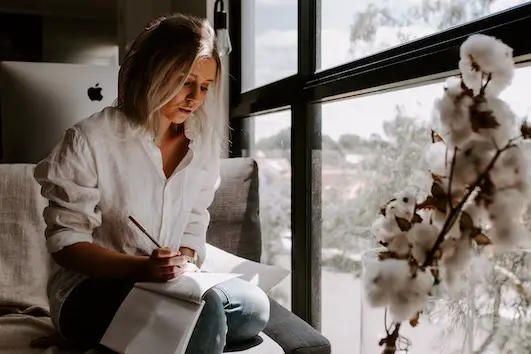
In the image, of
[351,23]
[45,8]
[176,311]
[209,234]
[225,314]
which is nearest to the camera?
[176,311]

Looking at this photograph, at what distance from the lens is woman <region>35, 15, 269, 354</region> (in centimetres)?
138

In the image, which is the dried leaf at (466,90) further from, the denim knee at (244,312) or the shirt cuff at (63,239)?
the shirt cuff at (63,239)

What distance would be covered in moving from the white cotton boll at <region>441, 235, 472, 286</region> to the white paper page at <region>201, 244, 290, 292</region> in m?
1.04

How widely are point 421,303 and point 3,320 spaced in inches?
50.1

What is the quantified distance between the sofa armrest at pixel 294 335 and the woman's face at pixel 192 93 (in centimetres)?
53

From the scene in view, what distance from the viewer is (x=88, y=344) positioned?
1.42m

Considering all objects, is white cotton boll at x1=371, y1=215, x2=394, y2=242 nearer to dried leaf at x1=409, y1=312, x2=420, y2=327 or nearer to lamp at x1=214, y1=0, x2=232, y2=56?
dried leaf at x1=409, y1=312, x2=420, y2=327

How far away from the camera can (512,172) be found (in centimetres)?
65

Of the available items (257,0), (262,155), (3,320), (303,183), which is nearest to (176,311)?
(3,320)

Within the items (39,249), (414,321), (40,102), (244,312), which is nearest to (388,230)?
(414,321)

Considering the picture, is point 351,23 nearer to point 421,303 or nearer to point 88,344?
point 88,344

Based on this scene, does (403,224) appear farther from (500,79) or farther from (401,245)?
(500,79)

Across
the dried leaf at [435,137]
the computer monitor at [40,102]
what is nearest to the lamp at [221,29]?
the computer monitor at [40,102]

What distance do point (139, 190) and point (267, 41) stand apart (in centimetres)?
102
